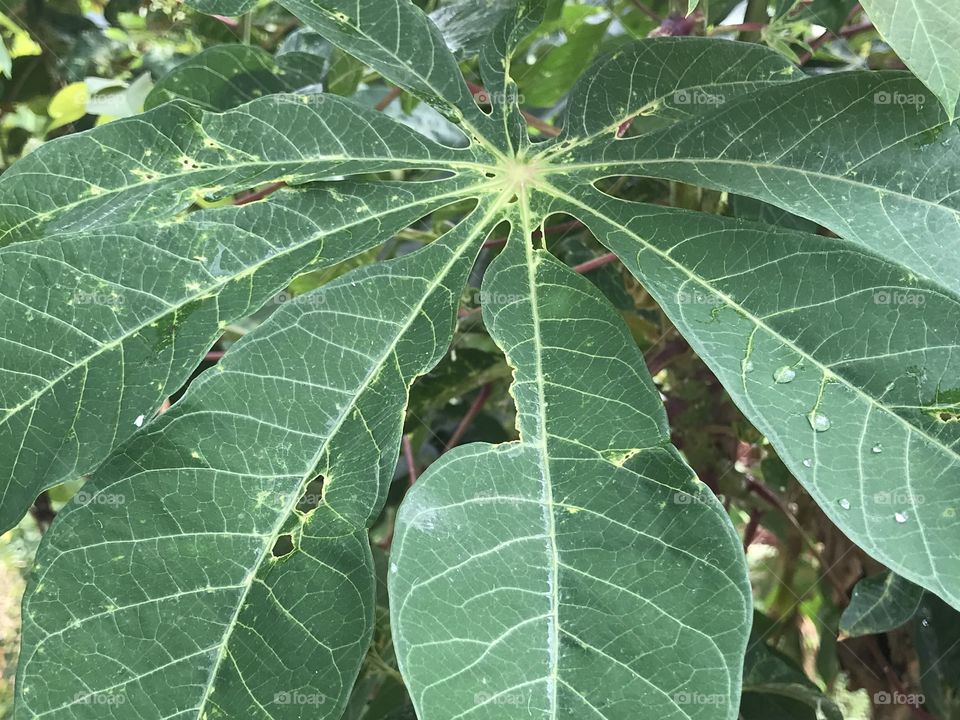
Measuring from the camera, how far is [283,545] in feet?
1.75

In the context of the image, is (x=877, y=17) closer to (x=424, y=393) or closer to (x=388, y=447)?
(x=388, y=447)

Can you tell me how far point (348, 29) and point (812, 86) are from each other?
14.2 inches

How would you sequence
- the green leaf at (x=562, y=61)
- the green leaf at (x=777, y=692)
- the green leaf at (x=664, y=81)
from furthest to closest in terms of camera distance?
the green leaf at (x=562, y=61) → the green leaf at (x=777, y=692) → the green leaf at (x=664, y=81)

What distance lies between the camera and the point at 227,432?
53 cm

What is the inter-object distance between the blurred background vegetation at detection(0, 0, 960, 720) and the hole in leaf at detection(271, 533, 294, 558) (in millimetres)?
397

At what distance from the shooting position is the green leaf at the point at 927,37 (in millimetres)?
473
